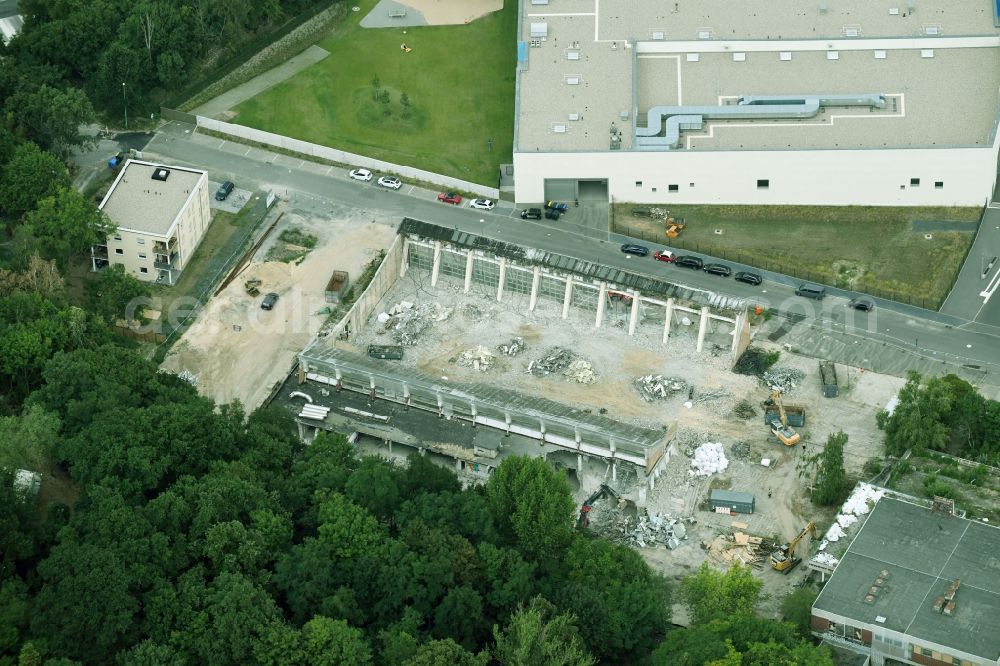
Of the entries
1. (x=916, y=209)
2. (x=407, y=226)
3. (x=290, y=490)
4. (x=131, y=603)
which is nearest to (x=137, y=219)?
(x=407, y=226)

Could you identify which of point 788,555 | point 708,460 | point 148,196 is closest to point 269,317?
point 148,196

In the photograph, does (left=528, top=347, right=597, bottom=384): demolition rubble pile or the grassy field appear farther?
the grassy field

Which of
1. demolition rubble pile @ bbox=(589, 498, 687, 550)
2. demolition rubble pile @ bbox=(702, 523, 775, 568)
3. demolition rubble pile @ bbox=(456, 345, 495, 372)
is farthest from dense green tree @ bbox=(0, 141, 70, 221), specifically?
demolition rubble pile @ bbox=(702, 523, 775, 568)

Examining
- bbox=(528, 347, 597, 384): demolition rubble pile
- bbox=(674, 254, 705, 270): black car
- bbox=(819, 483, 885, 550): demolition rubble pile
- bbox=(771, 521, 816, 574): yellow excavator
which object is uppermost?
bbox=(674, 254, 705, 270): black car

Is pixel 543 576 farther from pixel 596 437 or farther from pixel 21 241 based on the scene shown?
pixel 21 241

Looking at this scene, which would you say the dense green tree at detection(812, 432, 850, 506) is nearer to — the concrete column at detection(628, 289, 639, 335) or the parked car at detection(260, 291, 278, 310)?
the concrete column at detection(628, 289, 639, 335)

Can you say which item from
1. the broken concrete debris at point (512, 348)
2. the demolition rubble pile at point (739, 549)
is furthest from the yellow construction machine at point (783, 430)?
the broken concrete debris at point (512, 348)
